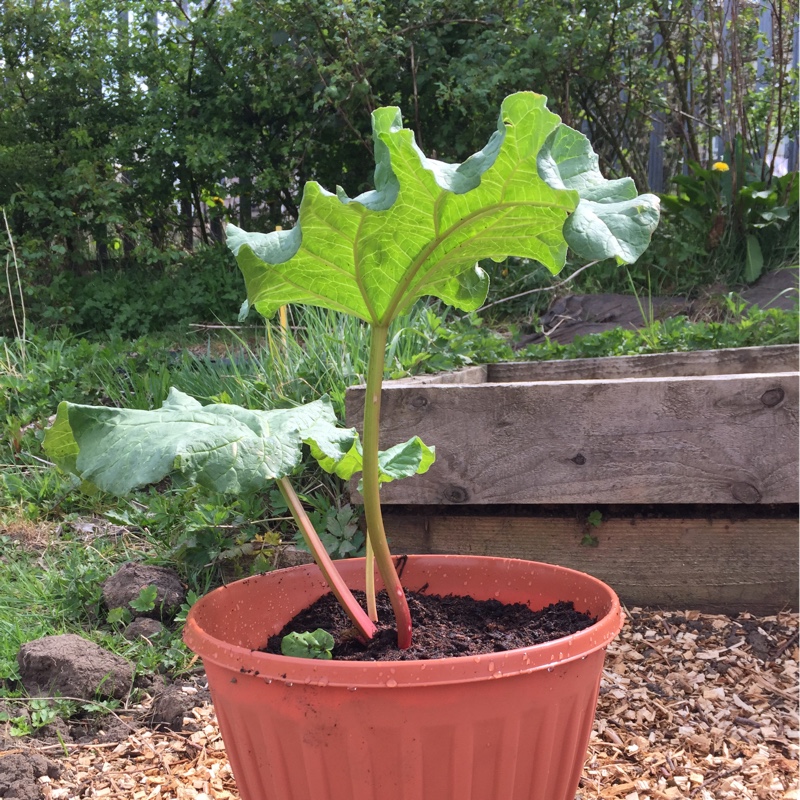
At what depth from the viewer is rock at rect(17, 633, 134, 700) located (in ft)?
5.31

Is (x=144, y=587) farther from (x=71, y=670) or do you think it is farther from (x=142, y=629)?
(x=71, y=670)

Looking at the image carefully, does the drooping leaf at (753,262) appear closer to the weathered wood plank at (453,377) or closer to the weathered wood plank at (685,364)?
the weathered wood plank at (685,364)

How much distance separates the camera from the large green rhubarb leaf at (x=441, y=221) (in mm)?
867

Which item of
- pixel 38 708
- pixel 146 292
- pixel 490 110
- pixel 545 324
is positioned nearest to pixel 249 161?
pixel 146 292

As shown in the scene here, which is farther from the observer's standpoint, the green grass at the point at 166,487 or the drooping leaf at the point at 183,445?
the green grass at the point at 166,487

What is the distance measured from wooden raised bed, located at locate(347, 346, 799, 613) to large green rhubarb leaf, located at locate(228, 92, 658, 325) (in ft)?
2.43

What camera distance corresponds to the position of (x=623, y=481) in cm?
179

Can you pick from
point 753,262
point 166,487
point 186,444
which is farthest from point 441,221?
point 753,262

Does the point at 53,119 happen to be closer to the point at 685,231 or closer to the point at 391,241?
Result: the point at 685,231

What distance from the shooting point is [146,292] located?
4.95 m

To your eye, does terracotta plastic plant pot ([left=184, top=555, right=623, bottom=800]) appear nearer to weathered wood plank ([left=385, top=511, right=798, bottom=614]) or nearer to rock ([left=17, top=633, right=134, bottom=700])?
rock ([left=17, top=633, right=134, bottom=700])

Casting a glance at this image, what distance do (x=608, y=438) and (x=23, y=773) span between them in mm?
1309

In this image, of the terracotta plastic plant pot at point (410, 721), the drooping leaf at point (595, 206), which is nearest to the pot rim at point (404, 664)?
the terracotta plastic plant pot at point (410, 721)

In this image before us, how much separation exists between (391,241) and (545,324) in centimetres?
326
